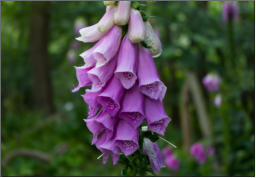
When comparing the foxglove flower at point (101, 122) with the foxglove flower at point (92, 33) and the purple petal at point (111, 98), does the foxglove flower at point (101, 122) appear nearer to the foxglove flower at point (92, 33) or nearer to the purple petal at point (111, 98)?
the purple petal at point (111, 98)

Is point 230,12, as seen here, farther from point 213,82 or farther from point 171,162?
point 171,162

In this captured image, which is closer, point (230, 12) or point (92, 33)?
point (92, 33)

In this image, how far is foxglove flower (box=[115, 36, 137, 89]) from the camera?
1.12 metres

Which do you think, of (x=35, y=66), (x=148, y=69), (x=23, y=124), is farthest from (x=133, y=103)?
(x=35, y=66)

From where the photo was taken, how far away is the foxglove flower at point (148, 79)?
1122 mm

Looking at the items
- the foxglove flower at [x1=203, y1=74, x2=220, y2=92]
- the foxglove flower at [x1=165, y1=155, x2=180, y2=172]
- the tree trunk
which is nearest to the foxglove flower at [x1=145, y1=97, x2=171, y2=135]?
the foxglove flower at [x1=165, y1=155, x2=180, y2=172]

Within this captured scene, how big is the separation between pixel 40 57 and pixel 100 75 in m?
7.61

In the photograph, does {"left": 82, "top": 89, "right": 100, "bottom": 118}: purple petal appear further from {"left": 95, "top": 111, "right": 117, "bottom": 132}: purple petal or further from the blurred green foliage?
the blurred green foliage

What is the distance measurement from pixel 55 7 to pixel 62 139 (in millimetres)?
2639

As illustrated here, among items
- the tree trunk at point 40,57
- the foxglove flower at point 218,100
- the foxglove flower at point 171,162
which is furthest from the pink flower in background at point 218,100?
the tree trunk at point 40,57

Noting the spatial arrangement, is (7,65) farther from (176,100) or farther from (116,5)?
(116,5)

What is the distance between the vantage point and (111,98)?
1.09 meters

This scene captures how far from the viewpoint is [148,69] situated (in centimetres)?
115

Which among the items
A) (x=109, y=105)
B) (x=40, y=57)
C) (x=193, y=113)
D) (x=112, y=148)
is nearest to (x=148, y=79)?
(x=109, y=105)
